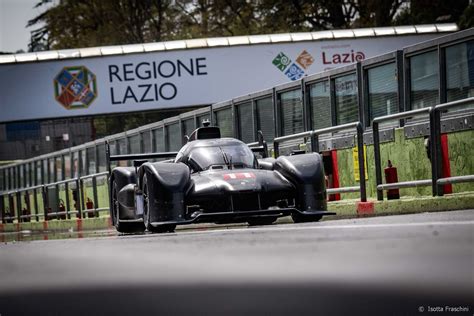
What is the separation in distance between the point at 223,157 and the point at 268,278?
10.1m

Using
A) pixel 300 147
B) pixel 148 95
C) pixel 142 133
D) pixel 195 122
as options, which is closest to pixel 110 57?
pixel 148 95

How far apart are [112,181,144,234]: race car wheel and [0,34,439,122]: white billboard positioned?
37409mm

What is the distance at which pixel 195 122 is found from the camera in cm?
2791

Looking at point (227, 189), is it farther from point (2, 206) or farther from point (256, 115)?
point (2, 206)

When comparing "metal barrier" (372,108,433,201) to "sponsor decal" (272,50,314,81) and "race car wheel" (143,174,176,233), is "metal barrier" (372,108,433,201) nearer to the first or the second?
"race car wheel" (143,174,176,233)

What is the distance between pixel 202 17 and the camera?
64812mm

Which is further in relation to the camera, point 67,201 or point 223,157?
point 67,201

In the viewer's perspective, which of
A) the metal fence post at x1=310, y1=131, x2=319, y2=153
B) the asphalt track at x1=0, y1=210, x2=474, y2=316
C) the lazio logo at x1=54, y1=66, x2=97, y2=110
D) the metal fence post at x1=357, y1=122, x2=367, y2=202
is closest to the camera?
the asphalt track at x1=0, y1=210, x2=474, y2=316

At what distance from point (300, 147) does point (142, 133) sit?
41.8 feet

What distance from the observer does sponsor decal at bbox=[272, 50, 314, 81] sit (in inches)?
2196

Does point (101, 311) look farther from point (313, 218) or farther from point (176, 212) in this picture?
point (313, 218)

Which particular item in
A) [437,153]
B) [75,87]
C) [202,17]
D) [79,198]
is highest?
[202,17]

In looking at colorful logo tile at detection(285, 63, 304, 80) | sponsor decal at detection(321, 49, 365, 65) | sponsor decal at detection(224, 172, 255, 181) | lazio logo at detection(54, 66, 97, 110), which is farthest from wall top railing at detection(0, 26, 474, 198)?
sponsor decal at detection(321, 49, 365, 65)

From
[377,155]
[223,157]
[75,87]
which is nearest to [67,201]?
[377,155]
